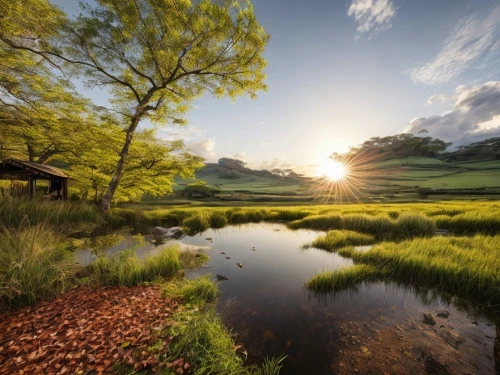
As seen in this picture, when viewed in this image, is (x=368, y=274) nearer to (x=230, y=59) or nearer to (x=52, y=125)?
(x=230, y=59)

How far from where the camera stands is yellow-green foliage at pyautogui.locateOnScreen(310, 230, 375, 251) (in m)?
12.4

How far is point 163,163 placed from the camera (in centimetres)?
1908

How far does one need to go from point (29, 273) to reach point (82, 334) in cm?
303

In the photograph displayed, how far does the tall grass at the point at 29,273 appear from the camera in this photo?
16.6 ft

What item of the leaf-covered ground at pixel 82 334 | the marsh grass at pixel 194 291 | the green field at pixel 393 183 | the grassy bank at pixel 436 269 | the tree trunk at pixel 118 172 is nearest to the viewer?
the leaf-covered ground at pixel 82 334

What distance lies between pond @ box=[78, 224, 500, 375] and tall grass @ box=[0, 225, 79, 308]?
276 cm

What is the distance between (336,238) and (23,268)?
570 inches

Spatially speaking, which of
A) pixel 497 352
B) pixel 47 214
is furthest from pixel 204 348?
pixel 47 214

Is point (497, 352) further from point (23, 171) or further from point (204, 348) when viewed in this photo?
point (23, 171)

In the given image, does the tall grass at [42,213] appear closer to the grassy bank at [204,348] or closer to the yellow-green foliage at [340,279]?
the grassy bank at [204,348]

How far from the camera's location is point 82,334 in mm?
4059

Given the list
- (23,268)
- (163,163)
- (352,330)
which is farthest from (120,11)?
(352,330)

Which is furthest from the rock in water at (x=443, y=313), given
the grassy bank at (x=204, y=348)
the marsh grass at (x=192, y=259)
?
the marsh grass at (x=192, y=259)

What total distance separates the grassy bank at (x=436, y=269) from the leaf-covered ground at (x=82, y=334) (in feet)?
18.8
